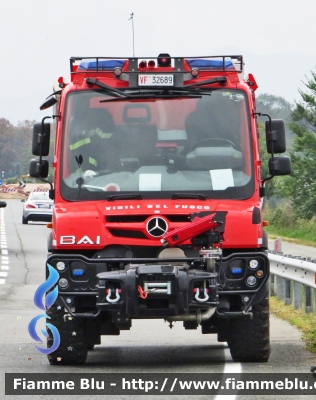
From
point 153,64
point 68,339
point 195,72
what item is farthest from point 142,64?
point 68,339

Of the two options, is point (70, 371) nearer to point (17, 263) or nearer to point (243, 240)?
point (243, 240)

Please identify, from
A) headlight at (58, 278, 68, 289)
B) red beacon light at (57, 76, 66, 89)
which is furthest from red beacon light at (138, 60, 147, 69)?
headlight at (58, 278, 68, 289)

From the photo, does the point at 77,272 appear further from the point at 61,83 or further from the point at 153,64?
the point at 153,64

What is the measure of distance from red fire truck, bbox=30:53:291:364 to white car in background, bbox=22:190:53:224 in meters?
34.2

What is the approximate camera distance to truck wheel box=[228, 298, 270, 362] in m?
10.8

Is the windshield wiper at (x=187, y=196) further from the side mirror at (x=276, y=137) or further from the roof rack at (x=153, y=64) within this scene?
the roof rack at (x=153, y=64)

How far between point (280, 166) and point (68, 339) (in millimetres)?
2577

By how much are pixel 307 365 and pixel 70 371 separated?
2145 millimetres

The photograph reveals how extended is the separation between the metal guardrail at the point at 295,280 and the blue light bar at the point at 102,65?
377cm

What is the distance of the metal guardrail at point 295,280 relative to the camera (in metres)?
14.3

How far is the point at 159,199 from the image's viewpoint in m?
10.7

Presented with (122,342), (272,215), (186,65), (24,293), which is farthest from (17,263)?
(272,215)

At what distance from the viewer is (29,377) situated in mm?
9875

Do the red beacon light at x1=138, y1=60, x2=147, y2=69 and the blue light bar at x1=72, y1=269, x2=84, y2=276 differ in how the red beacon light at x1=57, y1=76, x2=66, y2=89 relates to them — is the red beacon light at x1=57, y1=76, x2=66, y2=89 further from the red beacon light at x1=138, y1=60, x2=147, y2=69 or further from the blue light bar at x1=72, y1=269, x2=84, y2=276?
the blue light bar at x1=72, y1=269, x2=84, y2=276
